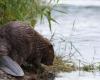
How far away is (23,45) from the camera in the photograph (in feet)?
24.8

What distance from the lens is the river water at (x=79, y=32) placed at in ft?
31.2

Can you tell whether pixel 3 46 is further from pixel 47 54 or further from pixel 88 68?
pixel 88 68

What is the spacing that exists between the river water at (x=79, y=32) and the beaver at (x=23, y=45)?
378mm

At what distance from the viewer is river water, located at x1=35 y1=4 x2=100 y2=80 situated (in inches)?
374

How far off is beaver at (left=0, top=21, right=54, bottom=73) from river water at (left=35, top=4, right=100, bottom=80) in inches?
14.9

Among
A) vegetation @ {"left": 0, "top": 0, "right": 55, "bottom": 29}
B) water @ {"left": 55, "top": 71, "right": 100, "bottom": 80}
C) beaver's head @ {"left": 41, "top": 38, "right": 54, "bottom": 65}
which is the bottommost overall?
water @ {"left": 55, "top": 71, "right": 100, "bottom": 80}

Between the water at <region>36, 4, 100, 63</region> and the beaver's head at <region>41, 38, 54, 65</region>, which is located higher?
the beaver's head at <region>41, 38, 54, 65</region>

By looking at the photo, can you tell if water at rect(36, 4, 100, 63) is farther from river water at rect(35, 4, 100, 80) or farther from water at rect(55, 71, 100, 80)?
water at rect(55, 71, 100, 80)

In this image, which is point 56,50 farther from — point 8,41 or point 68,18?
point 68,18

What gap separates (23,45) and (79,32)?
514 cm

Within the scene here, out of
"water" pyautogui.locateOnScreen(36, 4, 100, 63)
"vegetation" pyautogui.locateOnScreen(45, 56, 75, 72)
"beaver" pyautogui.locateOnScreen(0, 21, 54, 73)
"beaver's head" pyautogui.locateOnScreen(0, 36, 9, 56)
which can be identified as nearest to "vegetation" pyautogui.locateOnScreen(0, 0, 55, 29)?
"vegetation" pyautogui.locateOnScreen(45, 56, 75, 72)

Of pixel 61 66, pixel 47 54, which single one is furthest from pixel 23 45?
pixel 61 66

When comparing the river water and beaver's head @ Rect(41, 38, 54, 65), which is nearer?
beaver's head @ Rect(41, 38, 54, 65)

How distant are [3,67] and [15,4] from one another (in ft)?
4.96
